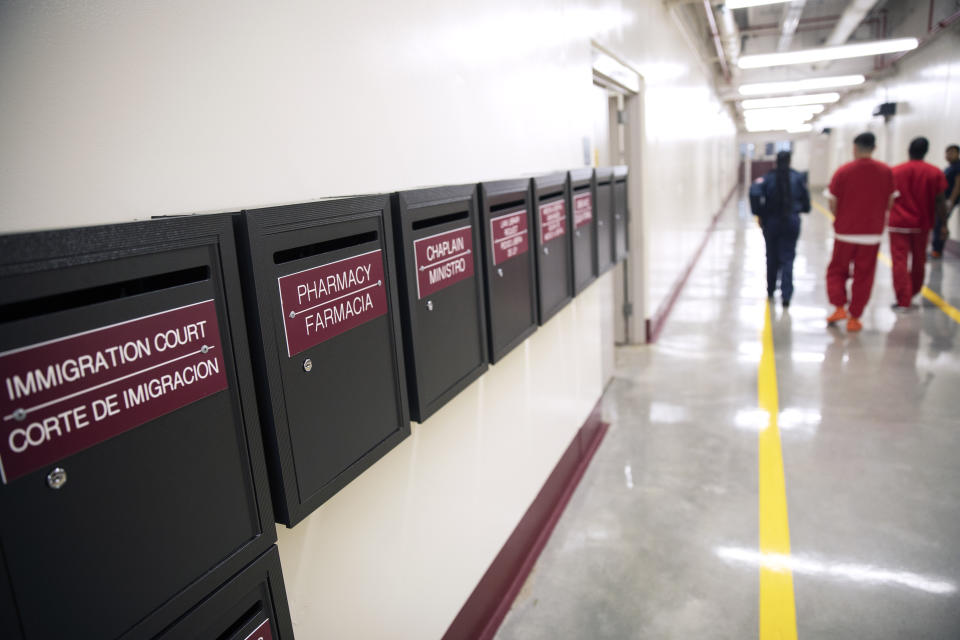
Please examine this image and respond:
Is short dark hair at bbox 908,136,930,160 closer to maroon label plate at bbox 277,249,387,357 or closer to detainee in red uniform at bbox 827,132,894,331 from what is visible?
detainee in red uniform at bbox 827,132,894,331

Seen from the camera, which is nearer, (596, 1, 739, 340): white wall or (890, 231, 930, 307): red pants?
(596, 1, 739, 340): white wall

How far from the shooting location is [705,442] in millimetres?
3812

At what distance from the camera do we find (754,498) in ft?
10.3

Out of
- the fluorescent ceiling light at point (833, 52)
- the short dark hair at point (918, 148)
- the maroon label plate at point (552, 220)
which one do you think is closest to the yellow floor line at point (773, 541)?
the maroon label plate at point (552, 220)

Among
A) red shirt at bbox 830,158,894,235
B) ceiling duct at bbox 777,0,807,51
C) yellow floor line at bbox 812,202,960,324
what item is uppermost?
ceiling duct at bbox 777,0,807,51

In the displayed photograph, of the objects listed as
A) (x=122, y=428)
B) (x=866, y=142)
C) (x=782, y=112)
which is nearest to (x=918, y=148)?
(x=866, y=142)

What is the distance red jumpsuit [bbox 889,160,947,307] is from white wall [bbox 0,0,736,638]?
5.03m

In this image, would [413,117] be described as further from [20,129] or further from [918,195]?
[918,195]

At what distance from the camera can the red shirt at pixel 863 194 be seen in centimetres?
564

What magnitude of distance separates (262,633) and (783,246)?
6.91 metres

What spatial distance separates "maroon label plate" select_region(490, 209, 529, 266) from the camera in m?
1.94

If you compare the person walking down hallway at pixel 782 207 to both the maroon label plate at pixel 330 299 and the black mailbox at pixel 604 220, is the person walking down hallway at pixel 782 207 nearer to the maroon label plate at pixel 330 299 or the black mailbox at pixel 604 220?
the black mailbox at pixel 604 220

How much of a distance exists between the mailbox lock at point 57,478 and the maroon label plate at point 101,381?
0.05ft

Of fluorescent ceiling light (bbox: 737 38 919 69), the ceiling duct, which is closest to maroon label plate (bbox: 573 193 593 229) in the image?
fluorescent ceiling light (bbox: 737 38 919 69)
